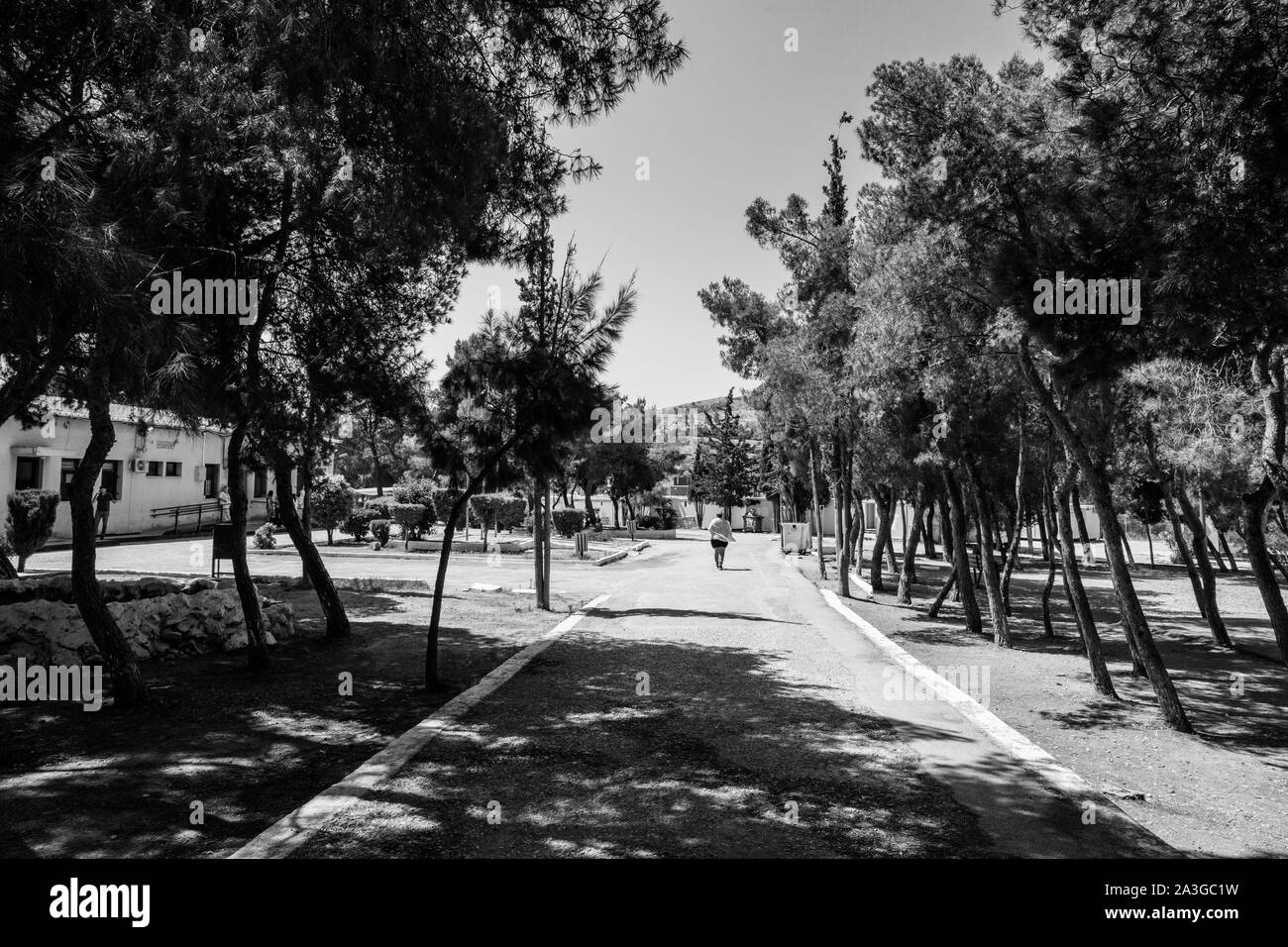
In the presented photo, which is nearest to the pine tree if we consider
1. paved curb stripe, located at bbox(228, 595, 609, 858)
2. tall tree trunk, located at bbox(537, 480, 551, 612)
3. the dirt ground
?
tall tree trunk, located at bbox(537, 480, 551, 612)

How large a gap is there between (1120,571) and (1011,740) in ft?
7.00

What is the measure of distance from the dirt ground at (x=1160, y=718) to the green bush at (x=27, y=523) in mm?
17083

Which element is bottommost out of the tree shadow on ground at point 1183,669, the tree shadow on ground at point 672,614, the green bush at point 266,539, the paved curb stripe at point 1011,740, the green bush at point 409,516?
the tree shadow on ground at point 1183,669

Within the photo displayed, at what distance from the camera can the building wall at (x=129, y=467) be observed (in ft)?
80.3

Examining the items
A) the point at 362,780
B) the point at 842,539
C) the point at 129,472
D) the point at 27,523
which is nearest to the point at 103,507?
the point at 129,472

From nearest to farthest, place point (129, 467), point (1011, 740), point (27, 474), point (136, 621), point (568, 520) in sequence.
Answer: point (1011, 740), point (136, 621), point (27, 474), point (129, 467), point (568, 520)

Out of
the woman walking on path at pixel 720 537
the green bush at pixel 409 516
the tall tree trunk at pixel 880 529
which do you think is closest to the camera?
the tall tree trunk at pixel 880 529

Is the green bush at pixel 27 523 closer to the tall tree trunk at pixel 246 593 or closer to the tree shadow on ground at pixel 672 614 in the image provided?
the tall tree trunk at pixel 246 593

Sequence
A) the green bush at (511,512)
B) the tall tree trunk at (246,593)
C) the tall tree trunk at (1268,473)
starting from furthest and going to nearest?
the green bush at (511,512), the tall tree trunk at (246,593), the tall tree trunk at (1268,473)

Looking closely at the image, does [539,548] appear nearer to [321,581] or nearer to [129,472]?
[321,581]

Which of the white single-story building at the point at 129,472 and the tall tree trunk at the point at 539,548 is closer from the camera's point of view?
the tall tree trunk at the point at 539,548

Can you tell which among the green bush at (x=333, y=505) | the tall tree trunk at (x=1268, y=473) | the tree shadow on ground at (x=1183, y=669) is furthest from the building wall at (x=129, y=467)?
the tall tree trunk at (x=1268, y=473)

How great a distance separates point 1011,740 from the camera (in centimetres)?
607
